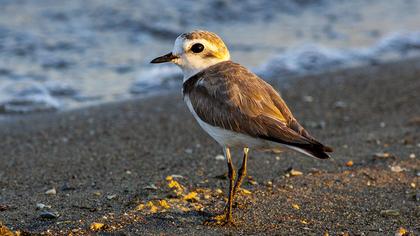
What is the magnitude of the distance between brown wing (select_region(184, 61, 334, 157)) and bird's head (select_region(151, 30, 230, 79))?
4.3 inches

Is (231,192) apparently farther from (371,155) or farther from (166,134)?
→ (166,134)

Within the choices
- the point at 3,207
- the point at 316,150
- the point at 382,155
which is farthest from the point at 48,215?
the point at 382,155

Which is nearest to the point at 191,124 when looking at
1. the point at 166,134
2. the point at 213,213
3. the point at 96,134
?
the point at 166,134

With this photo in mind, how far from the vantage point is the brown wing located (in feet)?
14.9

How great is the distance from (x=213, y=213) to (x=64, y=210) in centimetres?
109

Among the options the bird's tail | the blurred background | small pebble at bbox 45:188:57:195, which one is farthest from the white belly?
the blurred background

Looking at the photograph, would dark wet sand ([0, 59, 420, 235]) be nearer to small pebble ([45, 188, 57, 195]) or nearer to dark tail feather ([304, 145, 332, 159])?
small pebble ([45, 188, 57, 195])

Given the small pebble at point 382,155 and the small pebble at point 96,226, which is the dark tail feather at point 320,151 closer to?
the small pebble at point 96,226

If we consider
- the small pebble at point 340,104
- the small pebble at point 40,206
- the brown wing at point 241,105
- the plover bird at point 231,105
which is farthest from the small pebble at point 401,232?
the small pebble at point 340,104

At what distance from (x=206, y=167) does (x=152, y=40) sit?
19.0 feet

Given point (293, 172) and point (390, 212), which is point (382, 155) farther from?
point (390, 212)

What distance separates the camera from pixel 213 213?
499 cm

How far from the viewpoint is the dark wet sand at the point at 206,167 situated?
15.9 ft

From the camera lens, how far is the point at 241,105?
4.71 metres
